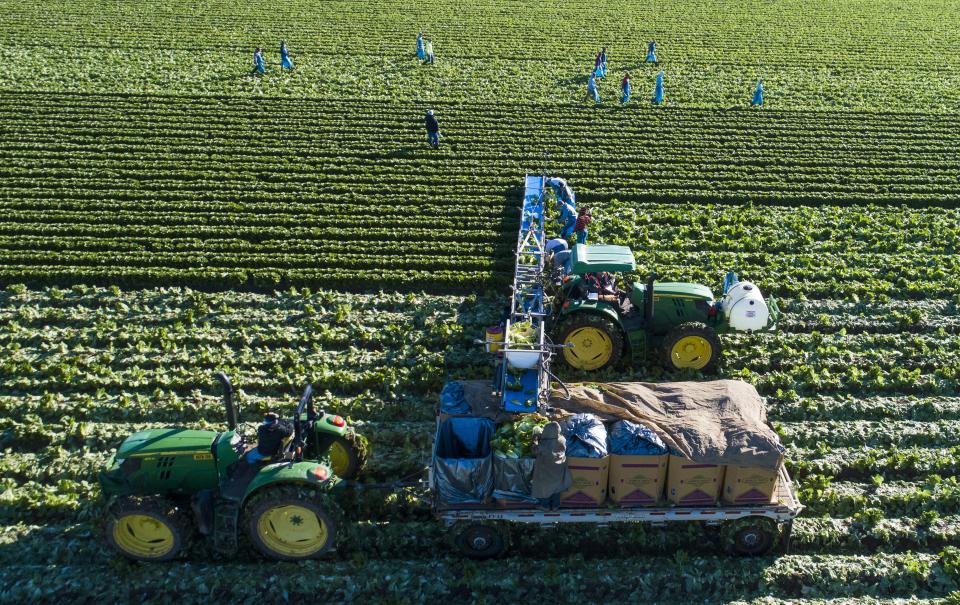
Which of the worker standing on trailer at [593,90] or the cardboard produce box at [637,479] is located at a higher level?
the worker standing on trailer at [593,90]

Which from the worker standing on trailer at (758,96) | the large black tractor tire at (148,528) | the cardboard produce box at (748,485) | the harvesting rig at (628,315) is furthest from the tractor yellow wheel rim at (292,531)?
the worker standing on trailer at (758,96)

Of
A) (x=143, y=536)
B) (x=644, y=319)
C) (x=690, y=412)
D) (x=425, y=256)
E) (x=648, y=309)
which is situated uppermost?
(x=425, y=256)

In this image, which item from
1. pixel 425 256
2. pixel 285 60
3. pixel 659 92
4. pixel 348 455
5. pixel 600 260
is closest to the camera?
pixel 348 455

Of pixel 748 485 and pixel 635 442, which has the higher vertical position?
pixel 635 442

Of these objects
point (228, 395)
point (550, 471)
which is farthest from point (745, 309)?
point (228, 395)

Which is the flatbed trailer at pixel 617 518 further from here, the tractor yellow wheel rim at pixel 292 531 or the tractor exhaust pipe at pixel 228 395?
the tractor exhaust pipe at pixel 228 395

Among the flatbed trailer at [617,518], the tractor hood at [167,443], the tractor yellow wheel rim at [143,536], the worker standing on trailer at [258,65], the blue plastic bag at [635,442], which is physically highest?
the worker standing on trailer at [258,65]

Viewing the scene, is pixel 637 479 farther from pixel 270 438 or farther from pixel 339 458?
pixel 270 438
